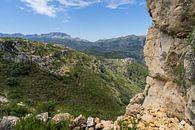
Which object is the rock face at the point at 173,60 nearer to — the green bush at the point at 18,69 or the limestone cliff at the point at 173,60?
the limestone cliff at the point at 173,60

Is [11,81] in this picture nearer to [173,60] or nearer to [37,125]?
[37,125]

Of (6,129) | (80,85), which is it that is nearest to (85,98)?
(80,85)

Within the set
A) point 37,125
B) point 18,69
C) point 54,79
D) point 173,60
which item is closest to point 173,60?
point 173,60

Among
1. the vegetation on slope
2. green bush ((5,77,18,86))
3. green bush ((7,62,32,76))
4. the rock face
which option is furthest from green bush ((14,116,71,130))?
green bush ((7,62,32,76))

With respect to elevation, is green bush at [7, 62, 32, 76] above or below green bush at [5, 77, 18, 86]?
above

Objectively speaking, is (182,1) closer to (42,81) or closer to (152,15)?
(152,15)

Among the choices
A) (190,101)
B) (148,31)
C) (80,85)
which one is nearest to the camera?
(190,101)

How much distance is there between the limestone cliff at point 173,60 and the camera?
23.2 m

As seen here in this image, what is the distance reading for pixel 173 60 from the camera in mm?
26031

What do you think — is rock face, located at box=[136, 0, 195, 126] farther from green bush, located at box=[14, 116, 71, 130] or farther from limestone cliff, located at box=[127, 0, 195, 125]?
green bush, located at box=[14, 116, 71, 130]

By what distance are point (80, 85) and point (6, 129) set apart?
118 m

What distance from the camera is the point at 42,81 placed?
449 ft

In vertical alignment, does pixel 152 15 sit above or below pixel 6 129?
above

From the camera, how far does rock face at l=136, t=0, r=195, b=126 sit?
23219 mm
